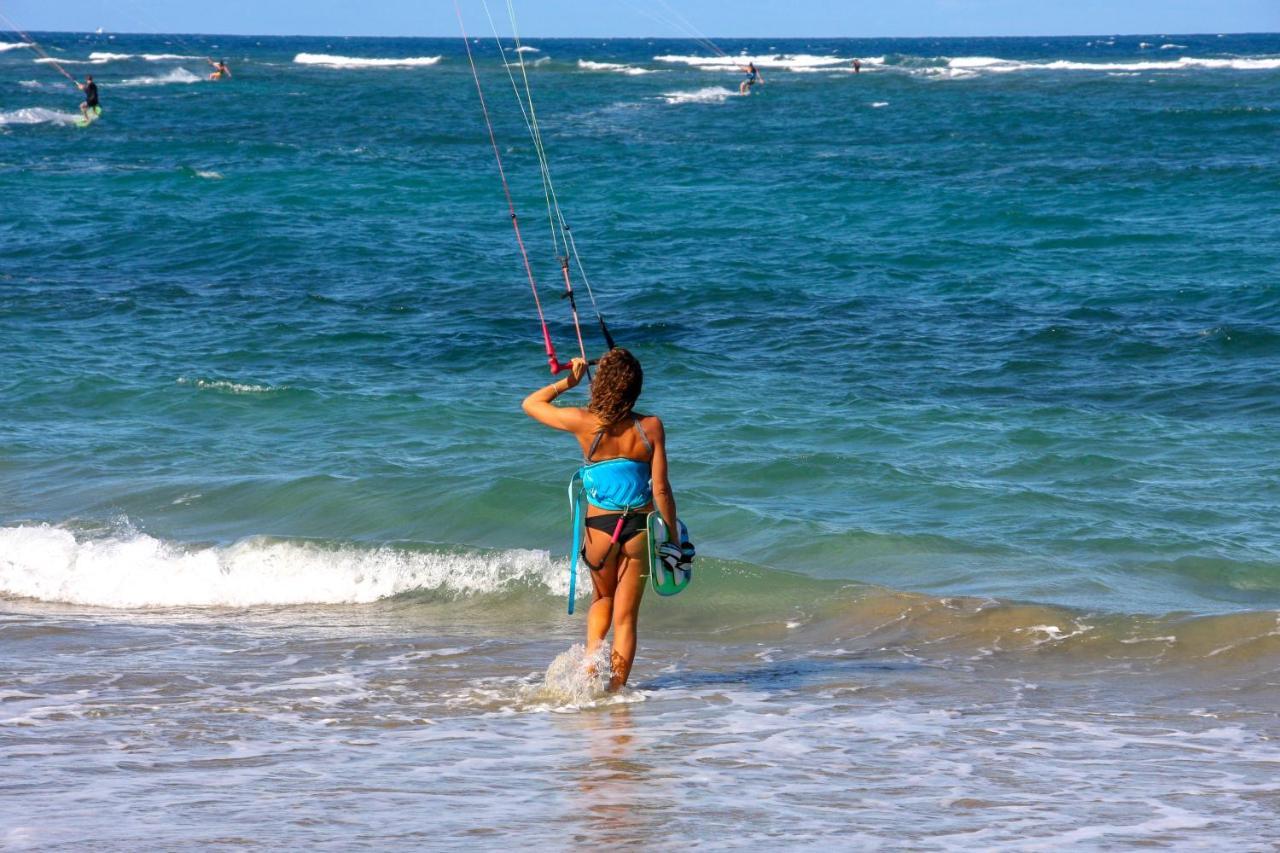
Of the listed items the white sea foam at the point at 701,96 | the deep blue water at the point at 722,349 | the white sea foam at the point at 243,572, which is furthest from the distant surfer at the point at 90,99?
the white sea foam at the point at 243,572

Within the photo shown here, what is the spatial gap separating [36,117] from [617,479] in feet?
142

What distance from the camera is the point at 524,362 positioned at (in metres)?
15.2

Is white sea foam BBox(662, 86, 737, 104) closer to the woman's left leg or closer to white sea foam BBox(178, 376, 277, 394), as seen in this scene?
white sea foam BBox(178, 376, 277, 394)

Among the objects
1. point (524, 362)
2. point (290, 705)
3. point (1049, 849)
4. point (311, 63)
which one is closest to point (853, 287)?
point (524, 362)

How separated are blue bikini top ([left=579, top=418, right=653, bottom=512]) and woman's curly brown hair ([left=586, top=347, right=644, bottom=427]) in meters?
0.13

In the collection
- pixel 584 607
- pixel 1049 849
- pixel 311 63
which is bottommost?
pixel 584 607

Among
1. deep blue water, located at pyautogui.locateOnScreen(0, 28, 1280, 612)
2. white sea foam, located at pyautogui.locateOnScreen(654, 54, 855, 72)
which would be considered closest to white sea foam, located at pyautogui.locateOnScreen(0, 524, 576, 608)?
deep blue water, located at pyautogui.locateOnScreen(0, 28, 1280, 612)

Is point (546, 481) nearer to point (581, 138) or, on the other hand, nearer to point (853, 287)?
point (853, 287)

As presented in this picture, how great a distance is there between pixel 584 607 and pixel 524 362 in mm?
6281

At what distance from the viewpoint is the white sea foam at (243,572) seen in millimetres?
9383

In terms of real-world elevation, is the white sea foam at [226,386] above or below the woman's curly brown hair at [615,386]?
below

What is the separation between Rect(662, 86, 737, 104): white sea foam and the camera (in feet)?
179

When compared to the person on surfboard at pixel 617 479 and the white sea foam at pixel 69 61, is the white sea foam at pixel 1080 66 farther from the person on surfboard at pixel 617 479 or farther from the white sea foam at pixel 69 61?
the person on surfboard at pixel 617 479

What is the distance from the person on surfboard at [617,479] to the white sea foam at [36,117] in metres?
41.1
